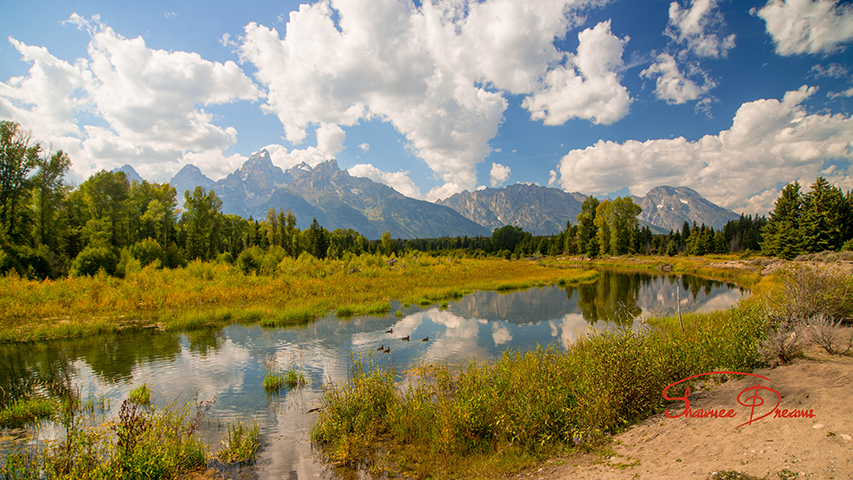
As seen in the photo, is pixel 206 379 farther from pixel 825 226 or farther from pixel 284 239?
pixel 284 239

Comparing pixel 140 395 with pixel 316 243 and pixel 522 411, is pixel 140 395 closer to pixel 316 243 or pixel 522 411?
pixel 522 411

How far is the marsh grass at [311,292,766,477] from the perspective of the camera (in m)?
6.08

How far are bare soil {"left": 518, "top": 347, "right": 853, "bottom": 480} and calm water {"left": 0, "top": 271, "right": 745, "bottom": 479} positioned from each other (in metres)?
3.74

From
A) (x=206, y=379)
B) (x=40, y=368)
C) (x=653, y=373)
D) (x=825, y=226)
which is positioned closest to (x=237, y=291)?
(x=40, y=368)

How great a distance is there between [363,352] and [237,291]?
15067 mm

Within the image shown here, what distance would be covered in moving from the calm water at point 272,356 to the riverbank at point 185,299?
1341mm

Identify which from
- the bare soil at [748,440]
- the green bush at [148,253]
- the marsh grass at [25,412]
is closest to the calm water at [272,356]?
the marsh grass at [25,412]

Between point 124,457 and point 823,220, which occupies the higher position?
point 823,220

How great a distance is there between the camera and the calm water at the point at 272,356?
8.41m

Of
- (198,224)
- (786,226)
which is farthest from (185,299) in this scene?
(786,226)

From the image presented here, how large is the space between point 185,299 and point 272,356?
12.8 metres

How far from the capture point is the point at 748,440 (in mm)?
4461
